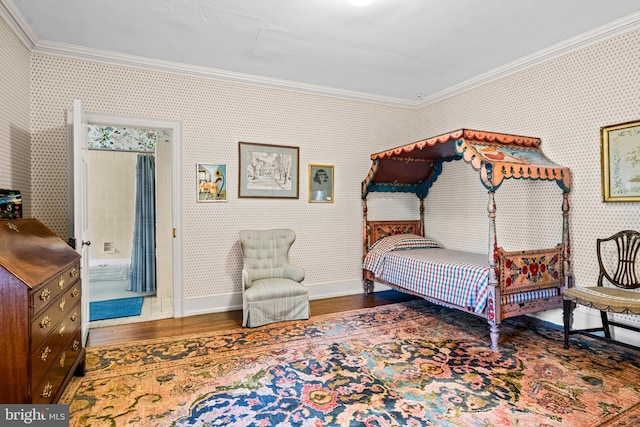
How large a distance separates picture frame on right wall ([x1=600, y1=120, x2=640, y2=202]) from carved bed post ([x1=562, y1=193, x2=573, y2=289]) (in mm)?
323

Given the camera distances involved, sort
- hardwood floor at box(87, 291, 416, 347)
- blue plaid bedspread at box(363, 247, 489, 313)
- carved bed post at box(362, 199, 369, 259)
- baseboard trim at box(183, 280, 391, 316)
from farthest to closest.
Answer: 1. carved bed post at box(362, 199, 369, 259)
2. baseboard trim at box(183, 280, 391, 316)
3. hardwood floor at box(87, 291, 416, 347)
4. blue plaid bedspread at box(363, 247, 489, 313)

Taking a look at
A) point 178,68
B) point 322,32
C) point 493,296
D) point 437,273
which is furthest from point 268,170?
point 493,296

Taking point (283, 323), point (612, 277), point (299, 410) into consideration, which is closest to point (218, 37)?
point (283, 323)

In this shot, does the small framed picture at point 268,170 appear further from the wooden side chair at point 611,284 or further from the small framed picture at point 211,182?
the wooden side chair at point 611,284

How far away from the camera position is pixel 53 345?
2.02 m

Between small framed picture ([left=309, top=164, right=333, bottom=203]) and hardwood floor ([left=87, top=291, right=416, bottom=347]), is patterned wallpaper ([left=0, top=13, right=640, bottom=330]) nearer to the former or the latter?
small framed picture ([left=309, top=164, right=333, bottom=203])

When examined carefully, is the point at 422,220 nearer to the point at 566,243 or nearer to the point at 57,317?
the point at 566,243

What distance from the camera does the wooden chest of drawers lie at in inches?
65.3

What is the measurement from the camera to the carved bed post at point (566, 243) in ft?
11.6

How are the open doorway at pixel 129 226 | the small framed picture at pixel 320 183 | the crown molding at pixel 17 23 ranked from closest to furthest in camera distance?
the crown molding at pixel 17 23 → the open doorway at pixel 129 226 → the small framed picture at pixel 320 183

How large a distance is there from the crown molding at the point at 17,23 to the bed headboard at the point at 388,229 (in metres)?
4.32

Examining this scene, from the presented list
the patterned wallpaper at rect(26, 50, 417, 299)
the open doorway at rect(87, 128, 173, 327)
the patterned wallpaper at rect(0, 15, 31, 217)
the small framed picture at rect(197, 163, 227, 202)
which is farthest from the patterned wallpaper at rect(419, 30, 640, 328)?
the patterned wallpaper at rect(0, 15, 31, 217)

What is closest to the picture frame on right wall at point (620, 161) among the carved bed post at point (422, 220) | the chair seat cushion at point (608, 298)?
the chair seat cushion at point (608, 298)

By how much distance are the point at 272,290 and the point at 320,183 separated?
69.2 inches
